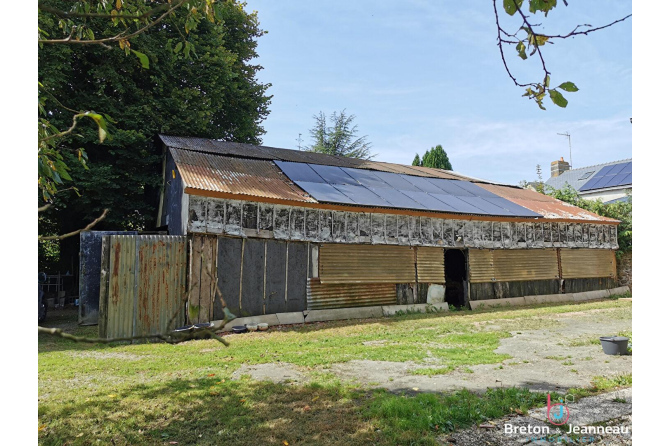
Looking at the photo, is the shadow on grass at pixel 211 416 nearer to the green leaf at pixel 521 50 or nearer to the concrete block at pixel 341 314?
the green leaf at pixel 521 50

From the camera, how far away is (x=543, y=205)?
19828mm

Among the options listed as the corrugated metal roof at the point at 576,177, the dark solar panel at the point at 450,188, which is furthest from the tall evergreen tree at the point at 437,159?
the dark solar panel at the point at 450,188

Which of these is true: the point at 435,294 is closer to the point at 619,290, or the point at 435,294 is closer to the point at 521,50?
the point at 619,290

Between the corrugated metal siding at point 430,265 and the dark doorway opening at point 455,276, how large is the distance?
1637 millimetres

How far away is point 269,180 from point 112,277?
5842 millimetres

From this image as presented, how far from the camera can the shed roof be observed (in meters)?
12.3

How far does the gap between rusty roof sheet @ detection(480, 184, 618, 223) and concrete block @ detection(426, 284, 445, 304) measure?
19.5 feet

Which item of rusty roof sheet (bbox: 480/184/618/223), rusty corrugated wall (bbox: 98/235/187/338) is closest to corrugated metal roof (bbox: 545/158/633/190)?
rusty roof sheet (bbox: 480/184/618/223)

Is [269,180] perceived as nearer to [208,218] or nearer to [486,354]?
[208,218]

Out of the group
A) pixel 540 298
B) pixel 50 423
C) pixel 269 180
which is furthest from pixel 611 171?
pixel 50 423

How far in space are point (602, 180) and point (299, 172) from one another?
23.9 metres

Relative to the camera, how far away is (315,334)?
1066cm

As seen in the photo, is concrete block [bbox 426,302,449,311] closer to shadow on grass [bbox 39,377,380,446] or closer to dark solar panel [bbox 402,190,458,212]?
dark solar panel [bbox 402,190,458,212]

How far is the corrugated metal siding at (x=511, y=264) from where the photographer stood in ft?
54.1
